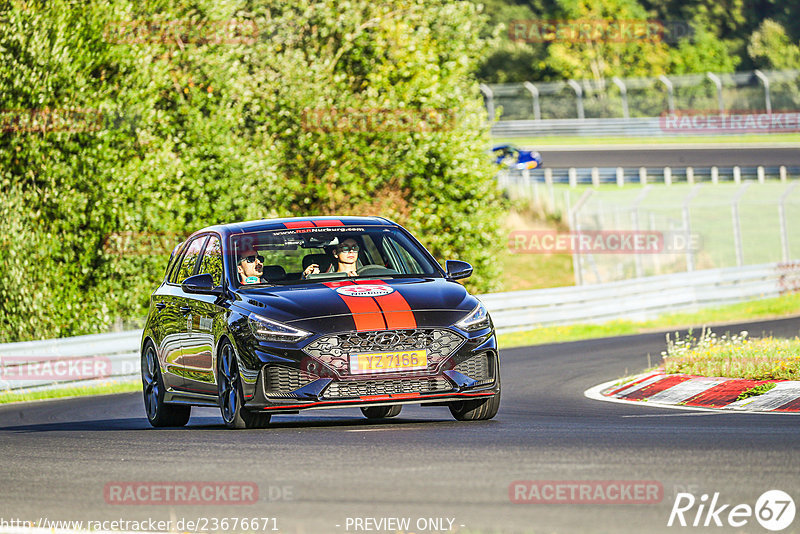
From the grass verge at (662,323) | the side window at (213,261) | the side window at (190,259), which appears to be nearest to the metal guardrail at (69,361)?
the grass verge at (662,323)

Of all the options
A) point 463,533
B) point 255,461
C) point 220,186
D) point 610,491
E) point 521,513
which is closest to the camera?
point 463,533

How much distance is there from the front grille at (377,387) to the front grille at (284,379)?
0.17 m

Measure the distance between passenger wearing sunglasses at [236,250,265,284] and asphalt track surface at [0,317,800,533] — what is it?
1173mm

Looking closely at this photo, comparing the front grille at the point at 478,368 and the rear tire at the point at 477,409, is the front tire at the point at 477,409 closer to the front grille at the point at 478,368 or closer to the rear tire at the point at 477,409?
the rear tire at the point at 477,409

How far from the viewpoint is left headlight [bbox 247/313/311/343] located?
10156mm

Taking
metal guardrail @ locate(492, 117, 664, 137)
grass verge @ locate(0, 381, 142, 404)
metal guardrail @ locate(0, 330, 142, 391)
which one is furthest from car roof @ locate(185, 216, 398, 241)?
metal guardrail @ locate(492, 117, 664, 137)

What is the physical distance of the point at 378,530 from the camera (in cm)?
618

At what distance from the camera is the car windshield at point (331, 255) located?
11.4m

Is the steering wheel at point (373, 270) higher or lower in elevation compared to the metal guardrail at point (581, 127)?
higher

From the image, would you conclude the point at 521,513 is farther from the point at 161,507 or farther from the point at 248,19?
the point at 248,19

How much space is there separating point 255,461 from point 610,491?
98.7 inches

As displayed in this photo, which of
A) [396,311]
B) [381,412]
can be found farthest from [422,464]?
[381,412]

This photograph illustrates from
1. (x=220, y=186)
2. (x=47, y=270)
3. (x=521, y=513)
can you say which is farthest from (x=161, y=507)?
(x=220, y=186)

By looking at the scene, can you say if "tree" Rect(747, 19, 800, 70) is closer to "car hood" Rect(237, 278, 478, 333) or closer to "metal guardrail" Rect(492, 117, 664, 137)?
"metal guardrail" Rect(492, 117, 664, 137)
